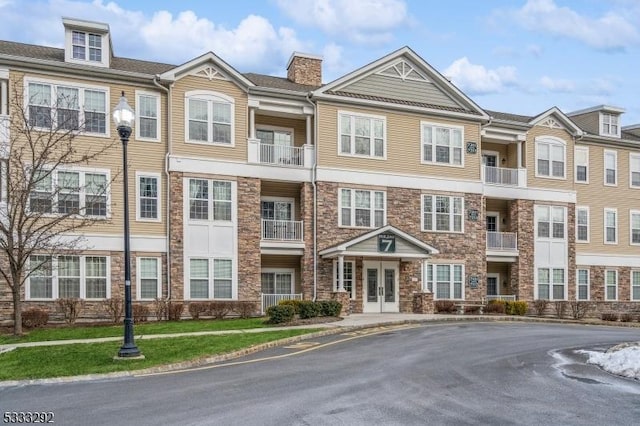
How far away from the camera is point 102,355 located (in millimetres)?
13375

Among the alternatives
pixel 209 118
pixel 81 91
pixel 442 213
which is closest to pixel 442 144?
pixel 442 213

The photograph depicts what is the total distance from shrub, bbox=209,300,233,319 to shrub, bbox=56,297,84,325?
16.1 ft

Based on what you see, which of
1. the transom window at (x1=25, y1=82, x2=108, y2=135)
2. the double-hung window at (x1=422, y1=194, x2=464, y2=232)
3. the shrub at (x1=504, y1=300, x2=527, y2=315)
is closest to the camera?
the transom window at (x1=25, y1=82, x2=108, y2=135)

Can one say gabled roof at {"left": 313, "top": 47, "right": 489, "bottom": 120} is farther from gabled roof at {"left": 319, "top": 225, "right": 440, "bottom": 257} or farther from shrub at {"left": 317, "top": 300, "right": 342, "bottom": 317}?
shrub at {"left": 317, "top": 300, "right": 342, "bottom": 317}

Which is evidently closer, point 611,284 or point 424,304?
point 424,304

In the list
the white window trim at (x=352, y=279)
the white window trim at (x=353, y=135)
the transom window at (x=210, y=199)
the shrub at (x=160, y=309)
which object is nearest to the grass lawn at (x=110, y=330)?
the shrub at (x=160, y=309)

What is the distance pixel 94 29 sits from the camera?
77.2 ft

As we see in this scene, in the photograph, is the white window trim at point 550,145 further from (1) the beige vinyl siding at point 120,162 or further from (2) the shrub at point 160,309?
(2) the shrub at point 160,309

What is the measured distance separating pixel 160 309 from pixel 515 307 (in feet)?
53.5

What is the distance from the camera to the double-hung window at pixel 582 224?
3284 cm

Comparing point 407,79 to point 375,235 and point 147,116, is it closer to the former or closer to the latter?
point 375,235

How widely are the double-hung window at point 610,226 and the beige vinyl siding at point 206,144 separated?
21.3 metres

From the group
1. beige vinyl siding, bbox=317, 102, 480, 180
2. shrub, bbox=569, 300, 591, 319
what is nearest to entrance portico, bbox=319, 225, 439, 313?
beige vinyl siding, bbox=317, 102, 480, 180

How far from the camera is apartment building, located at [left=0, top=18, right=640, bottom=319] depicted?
23.2 meters
